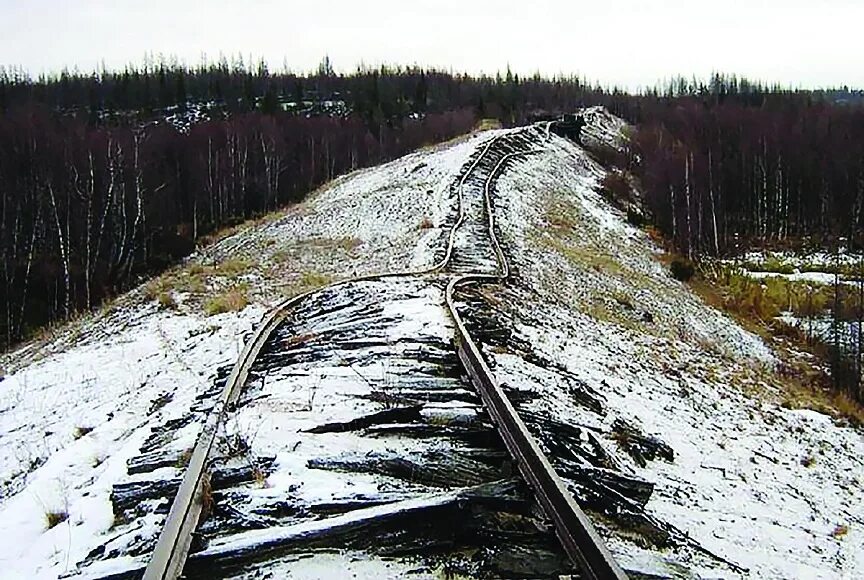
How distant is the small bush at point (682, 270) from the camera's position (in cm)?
2756

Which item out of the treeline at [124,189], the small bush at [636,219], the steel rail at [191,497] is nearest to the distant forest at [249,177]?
the treeline at [124,189]

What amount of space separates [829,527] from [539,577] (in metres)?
5.80

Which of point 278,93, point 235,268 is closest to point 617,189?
point 235,268

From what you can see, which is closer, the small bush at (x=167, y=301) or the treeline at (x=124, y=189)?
the small bush at (x=167, y=301)

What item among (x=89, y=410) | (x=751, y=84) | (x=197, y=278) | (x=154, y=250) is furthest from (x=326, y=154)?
(x=751, y=84)

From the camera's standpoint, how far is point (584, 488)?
530 cm

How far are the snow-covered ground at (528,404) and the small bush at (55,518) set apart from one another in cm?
6

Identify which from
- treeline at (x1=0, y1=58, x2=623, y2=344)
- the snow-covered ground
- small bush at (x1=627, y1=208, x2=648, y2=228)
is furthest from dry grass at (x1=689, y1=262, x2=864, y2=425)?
treeline at (x1=0, y1=58, x2=623, y2=344)

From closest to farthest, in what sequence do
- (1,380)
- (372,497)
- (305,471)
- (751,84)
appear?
(372,497) < (305,471) < (1,380) < (751,84)

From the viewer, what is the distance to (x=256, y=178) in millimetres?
65250

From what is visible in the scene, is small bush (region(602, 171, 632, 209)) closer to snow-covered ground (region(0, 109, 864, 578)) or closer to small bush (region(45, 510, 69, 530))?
snow-covered ground (region(0, 109, 864, 578))

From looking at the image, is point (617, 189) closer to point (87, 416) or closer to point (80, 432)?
point (87, 416)

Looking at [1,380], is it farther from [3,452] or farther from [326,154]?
[326,154]

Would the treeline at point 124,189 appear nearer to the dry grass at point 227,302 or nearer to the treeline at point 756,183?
the dry grass at point 227,302
